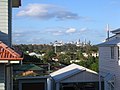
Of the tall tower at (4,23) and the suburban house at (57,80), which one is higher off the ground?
the tall tower at (4,23)

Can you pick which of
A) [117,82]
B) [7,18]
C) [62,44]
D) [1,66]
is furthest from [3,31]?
[62,44]

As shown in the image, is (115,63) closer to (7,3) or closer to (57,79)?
(57,79)

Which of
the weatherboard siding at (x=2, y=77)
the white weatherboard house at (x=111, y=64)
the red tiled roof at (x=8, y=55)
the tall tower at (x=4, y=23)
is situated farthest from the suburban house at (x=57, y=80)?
the red tiled roof at (x=8, y=55)

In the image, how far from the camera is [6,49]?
9852 millimetres

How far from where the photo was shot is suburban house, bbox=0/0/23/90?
9586 mm

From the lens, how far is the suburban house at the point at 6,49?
9586 mm

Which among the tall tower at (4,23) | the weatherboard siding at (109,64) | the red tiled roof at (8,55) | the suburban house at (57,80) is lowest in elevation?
the suburban house at (57,80)

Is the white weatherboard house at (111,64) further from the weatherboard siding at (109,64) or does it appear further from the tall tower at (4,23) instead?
the tall tower at (4,23)

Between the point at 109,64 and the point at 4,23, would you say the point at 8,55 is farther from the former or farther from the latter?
the point at 109,64

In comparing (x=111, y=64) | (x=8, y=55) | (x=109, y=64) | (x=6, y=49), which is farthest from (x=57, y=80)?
(x=8, y=55)

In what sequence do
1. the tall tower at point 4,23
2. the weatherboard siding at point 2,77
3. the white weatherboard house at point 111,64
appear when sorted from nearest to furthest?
the weatherboard siding at point 2,77 → the tall tower at point 4,23 → the white weatherboard house at point 111,64

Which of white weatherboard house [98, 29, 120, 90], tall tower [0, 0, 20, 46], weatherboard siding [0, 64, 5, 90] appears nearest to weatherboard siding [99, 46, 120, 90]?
white weatherboard house [98, 29, 120, 90]

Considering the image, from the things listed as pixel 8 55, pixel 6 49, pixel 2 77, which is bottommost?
pixel 2 77

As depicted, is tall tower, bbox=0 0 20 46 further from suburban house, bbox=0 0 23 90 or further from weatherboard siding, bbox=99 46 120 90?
weatherboard siding, bbox=99 46 120 90
